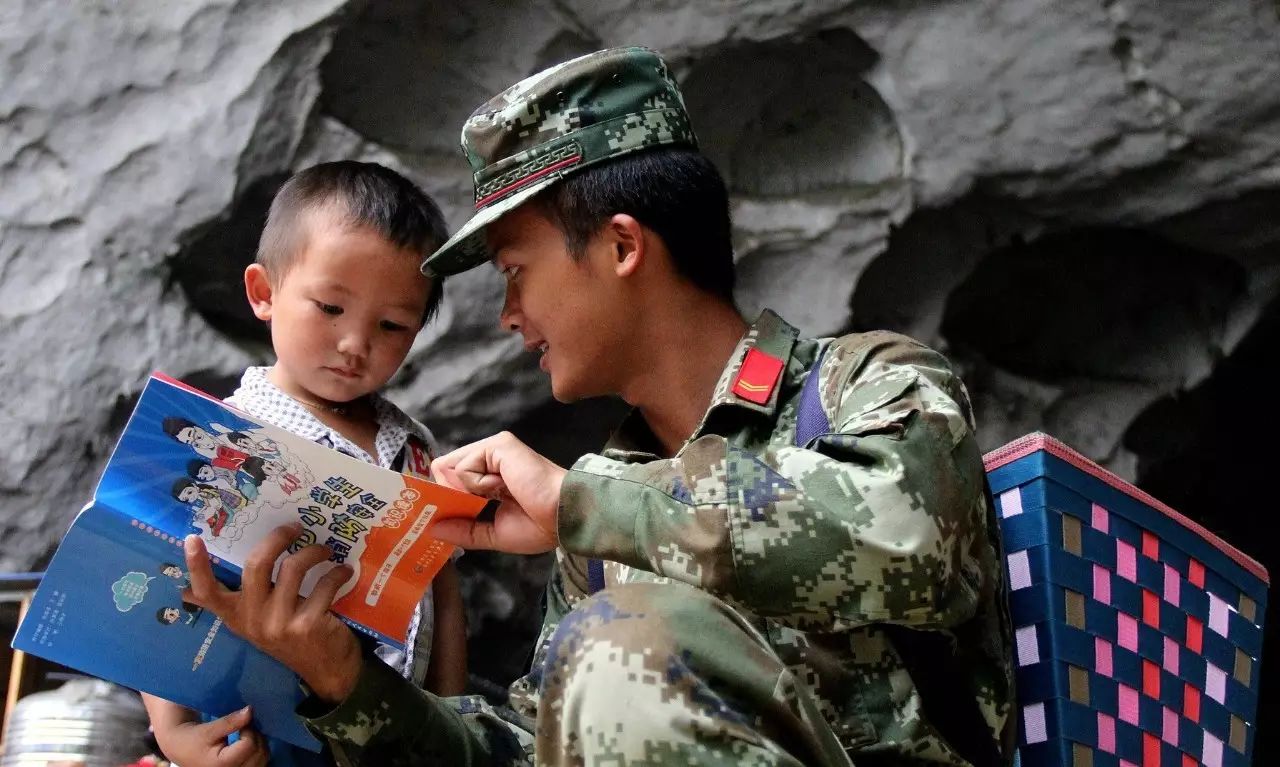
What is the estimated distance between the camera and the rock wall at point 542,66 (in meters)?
2.16

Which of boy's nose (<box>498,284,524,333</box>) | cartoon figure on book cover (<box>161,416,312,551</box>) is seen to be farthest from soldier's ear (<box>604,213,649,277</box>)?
cartoon figure on book cover (<box>161,416,312,551</box>)

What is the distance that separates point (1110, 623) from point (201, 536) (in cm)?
103

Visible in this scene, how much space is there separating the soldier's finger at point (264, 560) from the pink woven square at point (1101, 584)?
91cm

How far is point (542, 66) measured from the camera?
2295 millimetres

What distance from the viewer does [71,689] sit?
70.9 inches

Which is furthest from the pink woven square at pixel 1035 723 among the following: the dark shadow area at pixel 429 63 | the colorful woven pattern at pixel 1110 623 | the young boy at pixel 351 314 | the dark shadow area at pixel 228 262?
the dark shadow area at pixel 228 262

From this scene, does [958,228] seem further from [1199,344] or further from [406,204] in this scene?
[406,204]

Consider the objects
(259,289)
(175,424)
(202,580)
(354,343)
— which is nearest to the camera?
(175,424)

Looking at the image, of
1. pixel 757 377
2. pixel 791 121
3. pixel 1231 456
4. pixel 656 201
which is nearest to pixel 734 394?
pixel 757 377

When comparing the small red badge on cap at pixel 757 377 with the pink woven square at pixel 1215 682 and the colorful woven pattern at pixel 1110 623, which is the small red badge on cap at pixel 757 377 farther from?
the pink woven square at pixel 1215 682

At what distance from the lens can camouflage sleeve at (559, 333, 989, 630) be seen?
3.75ft

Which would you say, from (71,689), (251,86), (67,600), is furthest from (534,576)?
(67,600)

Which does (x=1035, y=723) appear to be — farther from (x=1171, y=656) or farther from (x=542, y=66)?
(x=542, y=66)

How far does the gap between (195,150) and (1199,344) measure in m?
1.89
